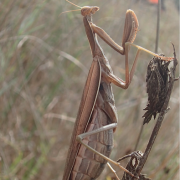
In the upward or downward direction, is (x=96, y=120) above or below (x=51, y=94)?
above

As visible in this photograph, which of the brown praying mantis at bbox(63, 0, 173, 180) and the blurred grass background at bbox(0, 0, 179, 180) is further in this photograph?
the blurred grass background at bbox(0, 0, 179, 180)

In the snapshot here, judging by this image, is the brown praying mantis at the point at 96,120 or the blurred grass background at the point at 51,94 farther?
the blurred grass background at the point at 51,94

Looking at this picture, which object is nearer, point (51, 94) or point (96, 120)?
point (96, 120)

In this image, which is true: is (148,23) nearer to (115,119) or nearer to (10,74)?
(10,74)

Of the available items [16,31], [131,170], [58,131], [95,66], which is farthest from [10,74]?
[131,170]
